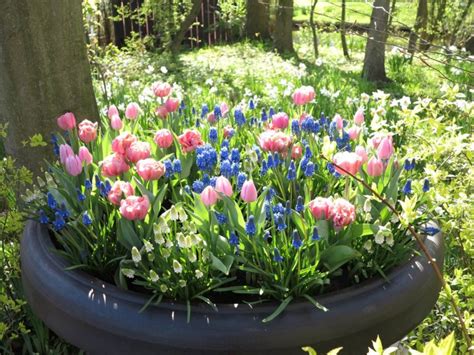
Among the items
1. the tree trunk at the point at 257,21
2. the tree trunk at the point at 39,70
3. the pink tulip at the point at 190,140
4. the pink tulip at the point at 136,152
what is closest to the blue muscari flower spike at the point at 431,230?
the pink tulip at the point at 190,140

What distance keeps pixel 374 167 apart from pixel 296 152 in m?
0.32

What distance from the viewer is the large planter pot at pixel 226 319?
1.37 m

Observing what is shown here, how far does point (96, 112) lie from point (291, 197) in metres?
1.28

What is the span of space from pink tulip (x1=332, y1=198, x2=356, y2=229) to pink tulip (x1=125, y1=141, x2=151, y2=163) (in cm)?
62

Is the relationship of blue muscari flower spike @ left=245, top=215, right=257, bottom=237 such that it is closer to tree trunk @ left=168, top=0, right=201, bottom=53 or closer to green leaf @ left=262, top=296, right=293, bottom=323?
green leaf @ left=262, top=296, right=293, bottom=323

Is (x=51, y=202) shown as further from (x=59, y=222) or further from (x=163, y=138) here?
(x=163, y=138)

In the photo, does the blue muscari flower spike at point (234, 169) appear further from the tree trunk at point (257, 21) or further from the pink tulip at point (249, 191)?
the tree trunk at point (257, 21)

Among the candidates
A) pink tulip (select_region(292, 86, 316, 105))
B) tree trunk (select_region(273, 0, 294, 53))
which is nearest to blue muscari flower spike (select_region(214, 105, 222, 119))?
pink tulip (select_region(292, 86, 316, 105))

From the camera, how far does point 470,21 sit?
10.1 meters

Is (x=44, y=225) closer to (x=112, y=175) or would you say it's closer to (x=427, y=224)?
(x=112, y=175)

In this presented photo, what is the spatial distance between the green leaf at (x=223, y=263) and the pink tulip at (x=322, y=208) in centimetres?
25

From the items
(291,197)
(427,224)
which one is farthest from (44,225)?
(427,224)

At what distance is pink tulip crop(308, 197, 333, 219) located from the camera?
1.46 metres

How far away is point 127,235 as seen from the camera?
1572 millimetres
